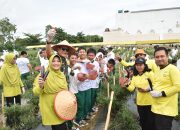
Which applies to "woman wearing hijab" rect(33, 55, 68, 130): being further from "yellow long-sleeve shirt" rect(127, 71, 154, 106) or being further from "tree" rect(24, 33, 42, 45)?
"tree" rect(24, 33, 42, 45)

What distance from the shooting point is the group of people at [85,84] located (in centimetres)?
463

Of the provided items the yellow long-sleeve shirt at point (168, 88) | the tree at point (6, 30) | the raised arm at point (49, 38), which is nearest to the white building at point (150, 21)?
the tree at point (6, 30)

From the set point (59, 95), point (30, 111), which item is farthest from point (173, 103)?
point (30, 111)

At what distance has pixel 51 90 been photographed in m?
4.85

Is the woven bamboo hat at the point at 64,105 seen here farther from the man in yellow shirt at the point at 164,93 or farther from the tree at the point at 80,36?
the tree at the point at 80,36

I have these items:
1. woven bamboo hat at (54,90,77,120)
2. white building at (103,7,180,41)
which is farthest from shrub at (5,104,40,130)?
white building at (103,7,180,41)

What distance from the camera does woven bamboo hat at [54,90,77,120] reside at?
4.81 meters

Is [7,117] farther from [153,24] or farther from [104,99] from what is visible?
[153,24]

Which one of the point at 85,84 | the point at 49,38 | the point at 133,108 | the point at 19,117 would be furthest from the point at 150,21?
the point at 49,38

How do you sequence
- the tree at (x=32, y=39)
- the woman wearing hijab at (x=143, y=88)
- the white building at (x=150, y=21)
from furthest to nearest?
1. the white building at (x=150, y=21)
2. the tree at (x=32, y=39)
3. the woman wearing hijab at (x=143, y=88)

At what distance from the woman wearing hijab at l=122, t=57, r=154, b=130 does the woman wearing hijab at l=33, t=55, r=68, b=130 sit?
1.39 metres

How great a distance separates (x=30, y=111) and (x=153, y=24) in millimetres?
88893

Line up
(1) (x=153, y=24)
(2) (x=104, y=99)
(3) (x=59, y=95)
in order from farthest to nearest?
(1) (x=153, y=24) → (2) (x=104, y=99) → (3) (x=59, y=95)

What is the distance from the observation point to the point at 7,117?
6898 millimetres
